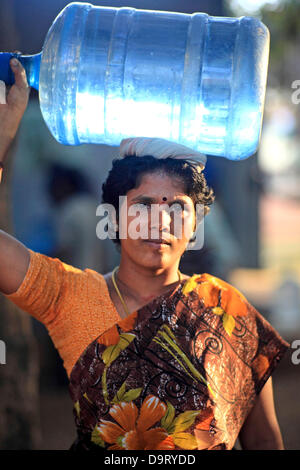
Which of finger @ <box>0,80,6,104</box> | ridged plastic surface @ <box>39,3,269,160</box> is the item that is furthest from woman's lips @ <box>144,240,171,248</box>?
finger @ <box>0,80,6,104</box>

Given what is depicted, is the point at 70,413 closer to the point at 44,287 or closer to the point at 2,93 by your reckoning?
the point at 44,287

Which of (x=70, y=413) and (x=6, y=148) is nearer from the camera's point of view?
(x=6, y=148)

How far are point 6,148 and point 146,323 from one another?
801 millimetres

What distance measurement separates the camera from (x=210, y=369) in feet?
6.74

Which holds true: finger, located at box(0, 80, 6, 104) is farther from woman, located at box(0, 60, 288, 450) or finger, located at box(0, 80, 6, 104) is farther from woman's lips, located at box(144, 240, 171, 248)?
woman's lips, located at box(144, 240, 171, 248)

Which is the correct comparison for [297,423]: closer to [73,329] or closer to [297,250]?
[73,329]

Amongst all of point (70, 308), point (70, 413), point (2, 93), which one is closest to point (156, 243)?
point (70, 308)

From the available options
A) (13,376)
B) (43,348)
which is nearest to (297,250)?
(43,348)

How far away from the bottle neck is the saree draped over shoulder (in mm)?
956

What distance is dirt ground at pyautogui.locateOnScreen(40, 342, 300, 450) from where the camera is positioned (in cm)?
465

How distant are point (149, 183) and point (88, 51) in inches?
21.8

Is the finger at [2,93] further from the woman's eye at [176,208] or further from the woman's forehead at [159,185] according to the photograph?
the woman's eye at [176,208]

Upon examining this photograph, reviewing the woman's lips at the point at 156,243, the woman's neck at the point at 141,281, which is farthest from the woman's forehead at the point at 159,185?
the woman's neck at the point at 141,281

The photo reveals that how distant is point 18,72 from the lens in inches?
78.5
